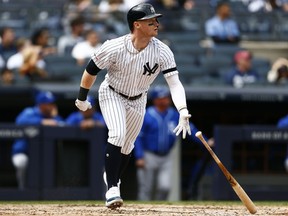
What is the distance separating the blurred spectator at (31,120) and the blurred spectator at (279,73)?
3303 mm

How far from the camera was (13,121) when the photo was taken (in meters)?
13.0

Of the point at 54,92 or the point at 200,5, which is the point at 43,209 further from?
the point at 200,5

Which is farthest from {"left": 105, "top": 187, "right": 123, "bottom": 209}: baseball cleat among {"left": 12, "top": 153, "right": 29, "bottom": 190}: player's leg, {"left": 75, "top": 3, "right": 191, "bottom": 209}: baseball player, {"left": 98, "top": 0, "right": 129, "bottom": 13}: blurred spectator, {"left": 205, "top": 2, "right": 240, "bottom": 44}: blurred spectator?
{"left": 98, "top": 0, "right": 129, "bottom": 13}: blurred spectator

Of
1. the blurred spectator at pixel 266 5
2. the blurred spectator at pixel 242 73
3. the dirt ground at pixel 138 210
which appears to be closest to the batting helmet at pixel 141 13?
the dirt ground at pixel 138 210

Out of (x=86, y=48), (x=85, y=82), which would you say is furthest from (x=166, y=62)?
(x=86, y=48)

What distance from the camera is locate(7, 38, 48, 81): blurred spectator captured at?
12.8 m

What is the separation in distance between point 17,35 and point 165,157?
359 centimetres

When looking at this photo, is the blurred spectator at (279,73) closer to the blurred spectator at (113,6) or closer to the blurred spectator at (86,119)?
the blurred spectator at (113,6)

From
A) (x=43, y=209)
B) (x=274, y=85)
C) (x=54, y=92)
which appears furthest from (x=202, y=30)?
(x=43, y=209)

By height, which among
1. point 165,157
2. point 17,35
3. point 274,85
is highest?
point 17,35

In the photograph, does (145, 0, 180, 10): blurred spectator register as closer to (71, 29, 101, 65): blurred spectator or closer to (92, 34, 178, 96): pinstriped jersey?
(71, 29, 101, 65): blurred spectator

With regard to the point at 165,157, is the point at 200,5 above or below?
above

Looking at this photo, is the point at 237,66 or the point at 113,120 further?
the point at 237,66

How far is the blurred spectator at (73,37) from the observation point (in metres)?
14.0
